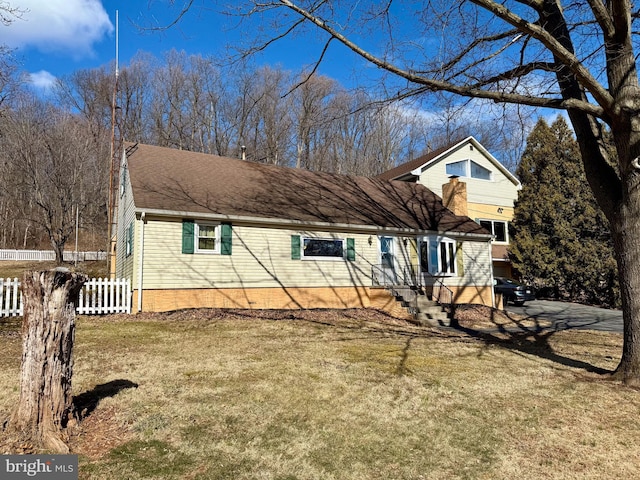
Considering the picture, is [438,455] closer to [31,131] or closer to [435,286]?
[435,286]

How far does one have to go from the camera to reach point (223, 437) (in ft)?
13.2

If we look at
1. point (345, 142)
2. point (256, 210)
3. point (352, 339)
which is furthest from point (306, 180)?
point (345, 142)

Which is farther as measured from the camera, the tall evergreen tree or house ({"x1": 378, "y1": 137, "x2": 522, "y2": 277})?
house ({"x1": 378, "y1": 137, "x2": 522, "y2": 277})

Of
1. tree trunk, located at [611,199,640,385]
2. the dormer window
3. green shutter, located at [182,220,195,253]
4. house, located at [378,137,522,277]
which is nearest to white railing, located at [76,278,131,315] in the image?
green shutter, located at [182,220,195,253]

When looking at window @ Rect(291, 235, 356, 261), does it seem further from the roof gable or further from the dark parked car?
the dark parked car

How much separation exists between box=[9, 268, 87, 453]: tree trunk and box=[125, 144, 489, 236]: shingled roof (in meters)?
8.78

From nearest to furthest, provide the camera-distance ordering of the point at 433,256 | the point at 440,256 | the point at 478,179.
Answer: the point at 433,256
the point at 440,256
the point at 478,179

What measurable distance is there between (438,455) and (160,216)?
10741 millimetres

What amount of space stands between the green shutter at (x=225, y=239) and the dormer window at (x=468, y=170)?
51.0 feet

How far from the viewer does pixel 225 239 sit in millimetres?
13367

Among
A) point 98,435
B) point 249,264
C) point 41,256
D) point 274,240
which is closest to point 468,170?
point 274,240

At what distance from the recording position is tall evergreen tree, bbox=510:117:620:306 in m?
22.6

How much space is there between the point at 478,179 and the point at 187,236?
19.1 metres

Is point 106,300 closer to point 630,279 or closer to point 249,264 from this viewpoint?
point 249,264
